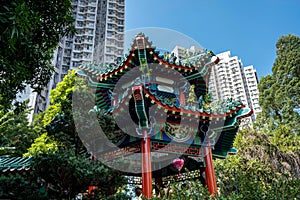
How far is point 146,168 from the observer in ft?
23.5

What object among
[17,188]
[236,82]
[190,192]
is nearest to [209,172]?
[190,192]

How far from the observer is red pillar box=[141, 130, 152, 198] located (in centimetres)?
702

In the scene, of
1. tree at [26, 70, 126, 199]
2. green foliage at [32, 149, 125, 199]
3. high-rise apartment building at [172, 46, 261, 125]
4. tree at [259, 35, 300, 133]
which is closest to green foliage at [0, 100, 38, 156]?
tree at [26, 70, 126, 199]

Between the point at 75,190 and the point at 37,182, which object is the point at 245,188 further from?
the point at 37,182

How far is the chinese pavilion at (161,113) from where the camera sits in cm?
759

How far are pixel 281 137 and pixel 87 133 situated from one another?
17458 mm

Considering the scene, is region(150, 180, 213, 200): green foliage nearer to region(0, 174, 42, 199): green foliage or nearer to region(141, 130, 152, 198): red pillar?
region(141, 130, 152, 198): red pillar

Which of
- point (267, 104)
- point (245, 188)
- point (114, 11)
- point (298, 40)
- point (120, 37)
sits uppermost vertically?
point (114, 11)

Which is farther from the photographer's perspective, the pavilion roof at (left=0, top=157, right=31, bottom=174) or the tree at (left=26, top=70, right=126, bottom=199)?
the pavilion roof at (left=0, top=157, right=31, bottom=174)

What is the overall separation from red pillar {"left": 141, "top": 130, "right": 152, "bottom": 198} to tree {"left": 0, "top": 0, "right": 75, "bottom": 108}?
11.1 feet

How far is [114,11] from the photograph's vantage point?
160ft

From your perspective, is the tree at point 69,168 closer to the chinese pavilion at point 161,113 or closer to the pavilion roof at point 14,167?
the chinese pavilion at point 161,113

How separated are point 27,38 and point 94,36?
43567mm

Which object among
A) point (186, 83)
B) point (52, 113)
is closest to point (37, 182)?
point (186, 83)
